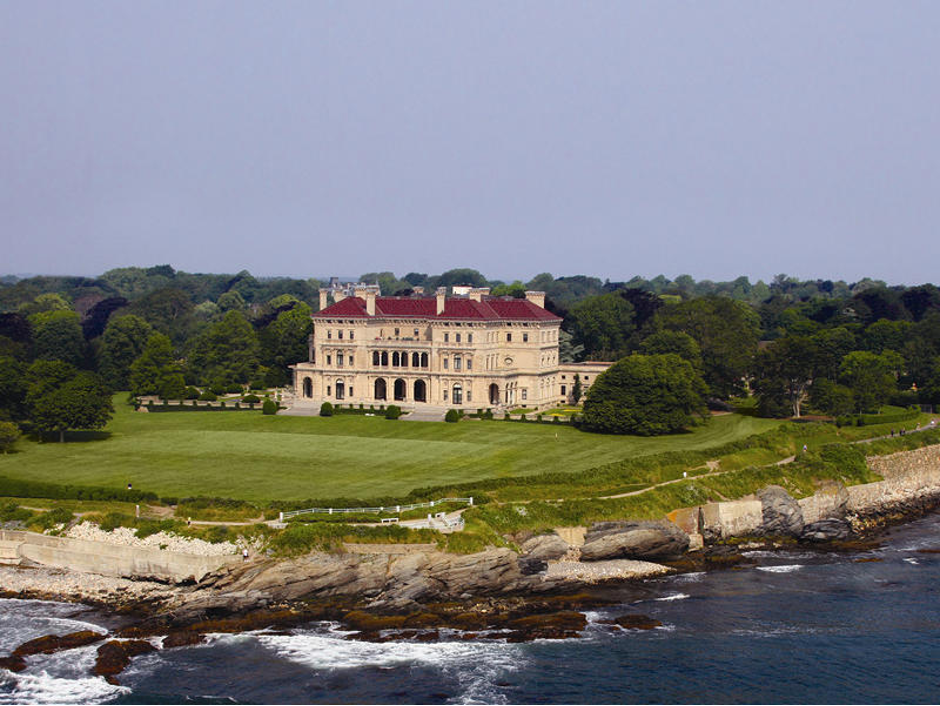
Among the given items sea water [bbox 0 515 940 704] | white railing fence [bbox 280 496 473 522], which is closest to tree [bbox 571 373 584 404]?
white railing fence [bbox 280 496 473 522]

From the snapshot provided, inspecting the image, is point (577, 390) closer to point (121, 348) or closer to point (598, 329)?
point (598, 329)

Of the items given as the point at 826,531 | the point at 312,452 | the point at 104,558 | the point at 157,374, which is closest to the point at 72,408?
the point at 312,452

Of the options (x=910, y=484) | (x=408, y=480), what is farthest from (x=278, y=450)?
(x=910, y=484)

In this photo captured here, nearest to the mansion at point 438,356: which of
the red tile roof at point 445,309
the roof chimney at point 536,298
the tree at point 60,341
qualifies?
the red tile roof at point 445,309

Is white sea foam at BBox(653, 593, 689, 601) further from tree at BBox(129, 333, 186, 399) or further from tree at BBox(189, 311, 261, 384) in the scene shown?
tree at BBox(189, 311, 261, 384)

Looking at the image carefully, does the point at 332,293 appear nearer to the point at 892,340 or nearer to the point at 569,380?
the point at 569,380

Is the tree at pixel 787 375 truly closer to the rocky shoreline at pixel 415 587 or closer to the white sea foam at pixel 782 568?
the rocky shoreline at pixel 415 587
